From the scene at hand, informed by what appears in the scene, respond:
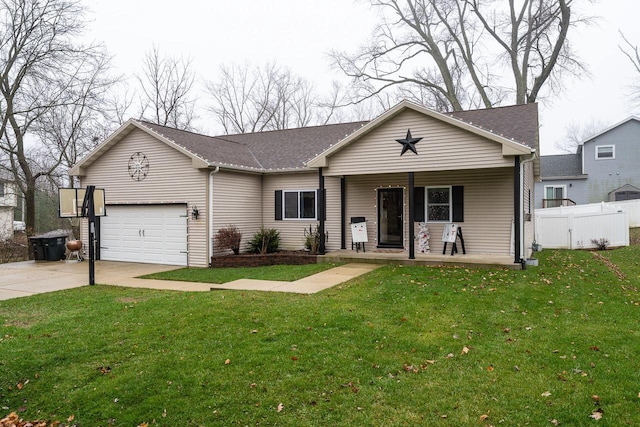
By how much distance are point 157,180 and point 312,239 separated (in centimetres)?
521

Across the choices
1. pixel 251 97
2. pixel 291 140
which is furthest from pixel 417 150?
pixel 251 97

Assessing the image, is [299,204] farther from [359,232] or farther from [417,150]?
[417,150]

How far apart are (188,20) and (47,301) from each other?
841 inches

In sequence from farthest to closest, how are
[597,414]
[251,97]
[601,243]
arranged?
[251,97]
[601,243]
[597,414]

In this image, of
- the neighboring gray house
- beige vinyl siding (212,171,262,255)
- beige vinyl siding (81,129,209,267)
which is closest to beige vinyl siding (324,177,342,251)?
beige vinyl siding (212,171,262,255)

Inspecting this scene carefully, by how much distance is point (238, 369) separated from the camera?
4879 mm

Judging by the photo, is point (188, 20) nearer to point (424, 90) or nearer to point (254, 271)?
point (424, 90)

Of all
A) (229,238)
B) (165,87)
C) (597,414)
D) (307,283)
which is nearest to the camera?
(597,414)

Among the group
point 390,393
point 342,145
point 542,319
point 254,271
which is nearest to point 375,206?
point 342,145

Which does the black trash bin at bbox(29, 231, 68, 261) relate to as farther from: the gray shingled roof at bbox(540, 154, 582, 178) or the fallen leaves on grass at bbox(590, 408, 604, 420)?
the gray shingled roof at bbox(540, 154, 582, 178)

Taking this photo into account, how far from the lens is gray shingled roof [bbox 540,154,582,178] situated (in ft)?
94.1

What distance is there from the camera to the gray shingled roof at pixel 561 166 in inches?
1129

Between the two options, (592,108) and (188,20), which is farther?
(592,108)

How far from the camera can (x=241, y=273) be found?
11.4 metres
